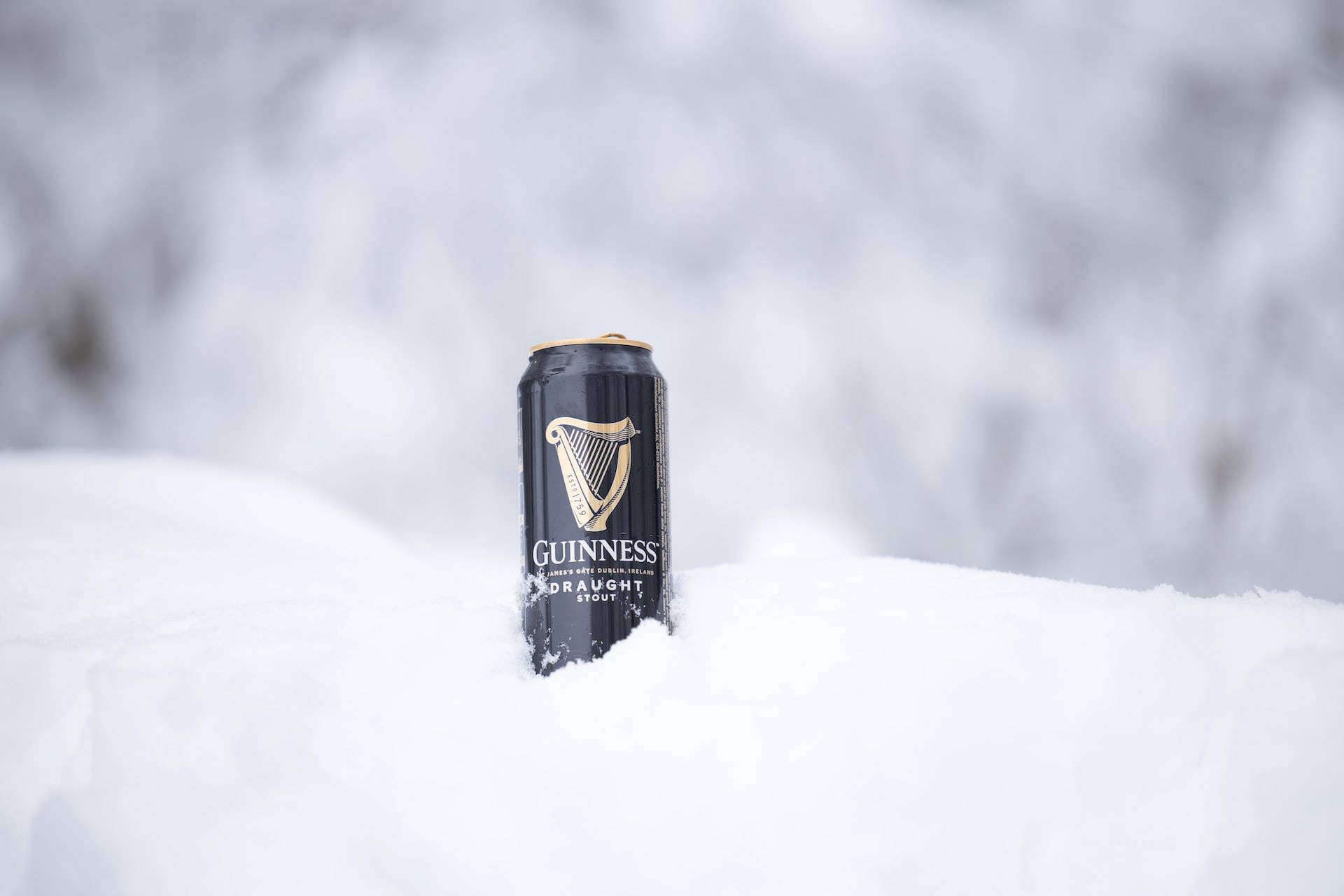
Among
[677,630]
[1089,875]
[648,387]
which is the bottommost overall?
[1089,875]

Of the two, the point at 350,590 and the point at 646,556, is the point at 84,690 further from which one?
the point at 646,556

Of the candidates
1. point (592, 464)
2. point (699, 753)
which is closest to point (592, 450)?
point (592, 464)

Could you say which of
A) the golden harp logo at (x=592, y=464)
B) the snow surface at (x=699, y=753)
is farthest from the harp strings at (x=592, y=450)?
the snow surface at (x=699, y=753)

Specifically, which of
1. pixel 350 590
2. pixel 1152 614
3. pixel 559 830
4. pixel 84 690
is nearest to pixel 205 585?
pixel 350 590

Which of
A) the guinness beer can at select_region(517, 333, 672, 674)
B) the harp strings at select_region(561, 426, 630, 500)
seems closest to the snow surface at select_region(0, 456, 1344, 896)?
the guinness beer can at select_region(517, 333, 672, 674)

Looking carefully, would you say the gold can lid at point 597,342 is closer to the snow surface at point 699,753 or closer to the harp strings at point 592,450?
the harp strings at point 592,450

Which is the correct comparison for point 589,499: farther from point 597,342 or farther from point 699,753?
point 699,753

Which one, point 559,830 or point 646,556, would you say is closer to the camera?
point 559,830
